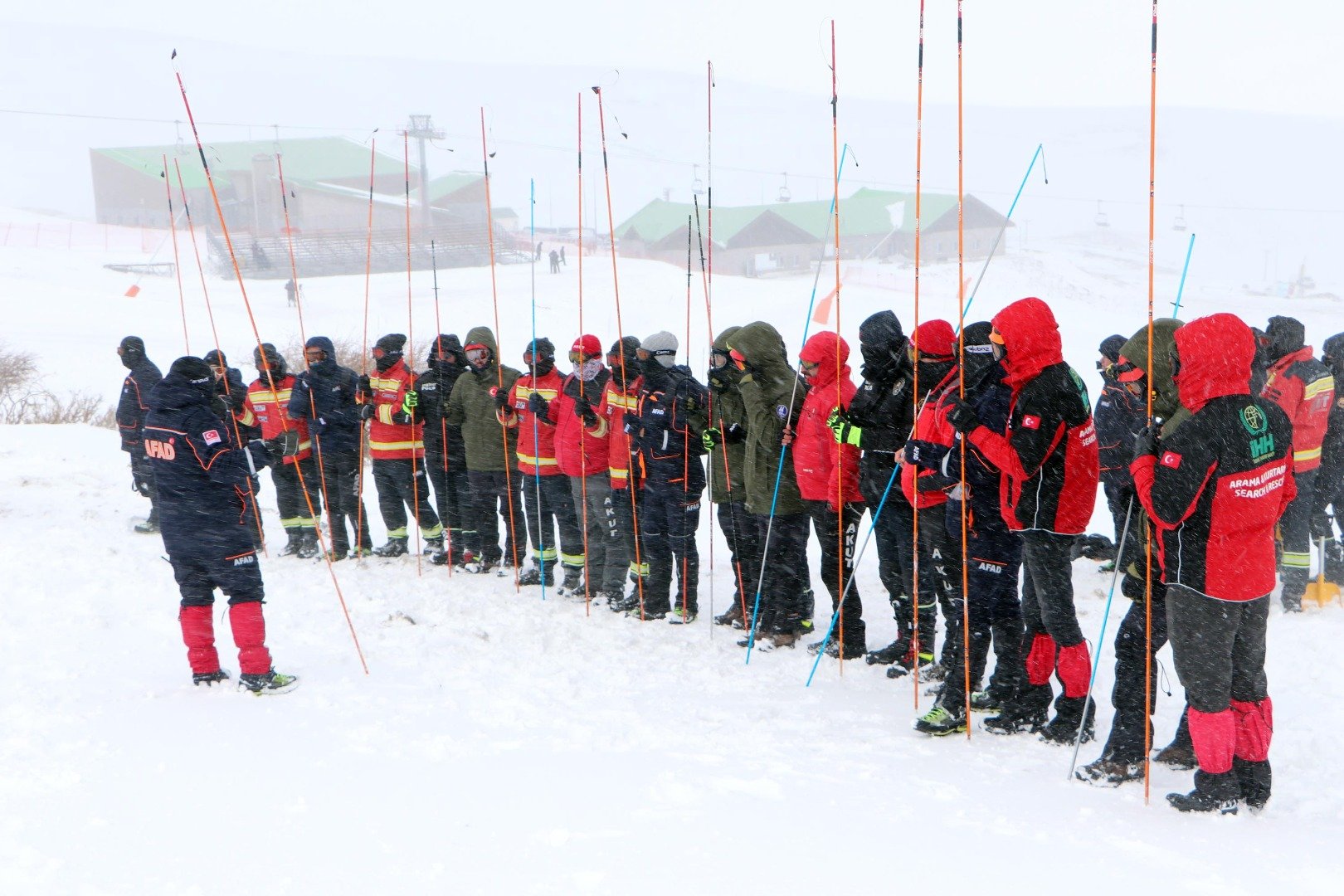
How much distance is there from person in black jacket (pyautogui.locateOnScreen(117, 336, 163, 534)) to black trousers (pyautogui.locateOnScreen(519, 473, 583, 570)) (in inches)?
127

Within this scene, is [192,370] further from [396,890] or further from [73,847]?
[396,890]

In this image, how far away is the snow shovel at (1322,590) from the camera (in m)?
6.55

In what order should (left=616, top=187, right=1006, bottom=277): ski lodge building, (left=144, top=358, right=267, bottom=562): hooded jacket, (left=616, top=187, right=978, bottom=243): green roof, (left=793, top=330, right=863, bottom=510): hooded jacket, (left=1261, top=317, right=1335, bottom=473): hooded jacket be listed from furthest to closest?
(left=616, top=187, right=978, bottom=243): green roof → (left=616, top=187, right=1006, bottom=277): ski lodge building → (left=1261, top=317, right=1335, bottom=473): hooded jacket → (left=793, top=330, right=863, bottom=510): hooded jacket → (left=144, top=358, right=267, bottom=562): hooded jacket

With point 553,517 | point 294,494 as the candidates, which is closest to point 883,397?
point 553,517

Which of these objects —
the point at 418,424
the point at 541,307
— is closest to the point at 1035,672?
the point at 418,424

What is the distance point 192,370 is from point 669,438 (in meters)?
2.82

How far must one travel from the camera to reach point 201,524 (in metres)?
5.23

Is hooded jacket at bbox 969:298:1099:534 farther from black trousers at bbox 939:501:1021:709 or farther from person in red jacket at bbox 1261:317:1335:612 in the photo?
person in red jacket at bbox 1261:317:1335:612

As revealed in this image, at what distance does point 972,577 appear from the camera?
15.3ft

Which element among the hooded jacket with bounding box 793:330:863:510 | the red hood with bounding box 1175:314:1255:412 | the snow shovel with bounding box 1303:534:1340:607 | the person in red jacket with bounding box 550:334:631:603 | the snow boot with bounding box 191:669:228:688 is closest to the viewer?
the red hood with bounding box 1175:314:1255:412

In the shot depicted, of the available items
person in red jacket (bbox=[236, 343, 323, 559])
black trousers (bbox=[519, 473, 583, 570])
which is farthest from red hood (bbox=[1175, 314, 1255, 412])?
person in red jacket (bbox=[236, 343, 323, 559])

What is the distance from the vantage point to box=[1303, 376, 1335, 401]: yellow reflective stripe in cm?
614

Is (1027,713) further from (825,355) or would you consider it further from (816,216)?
(816,216)

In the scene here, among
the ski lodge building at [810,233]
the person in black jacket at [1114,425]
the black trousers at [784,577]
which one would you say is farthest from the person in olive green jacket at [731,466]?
the ski lodge building at [810,233]
